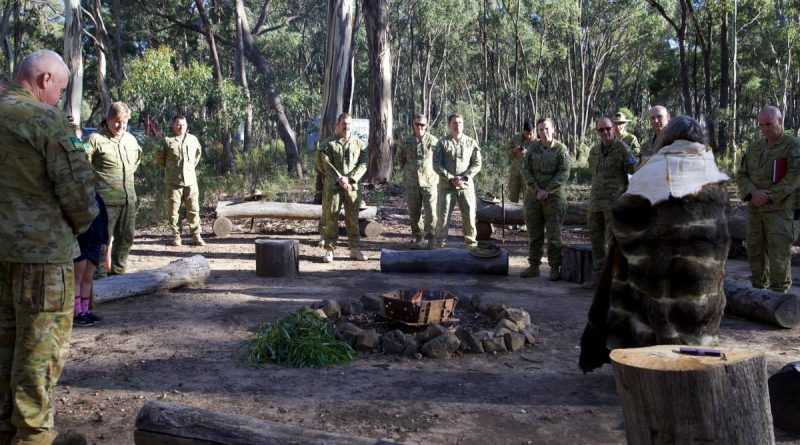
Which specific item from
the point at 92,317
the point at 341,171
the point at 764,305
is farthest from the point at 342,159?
the point at 764,305

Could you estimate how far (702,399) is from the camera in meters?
2.82

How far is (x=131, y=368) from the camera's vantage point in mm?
5305

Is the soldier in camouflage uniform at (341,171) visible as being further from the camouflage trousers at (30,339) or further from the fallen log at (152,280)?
the camouflage trousers at (30,339)

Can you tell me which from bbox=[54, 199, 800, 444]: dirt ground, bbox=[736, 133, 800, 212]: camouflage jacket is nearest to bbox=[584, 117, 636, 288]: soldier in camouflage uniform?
bbox=[54, 199, 800, 444]: dirt ground

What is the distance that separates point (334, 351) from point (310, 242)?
701cm

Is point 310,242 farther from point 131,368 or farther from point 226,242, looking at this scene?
point 131,368

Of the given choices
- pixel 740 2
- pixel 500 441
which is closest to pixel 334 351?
pixel 500 441

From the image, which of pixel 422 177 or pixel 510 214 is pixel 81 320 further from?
pixel 510 214

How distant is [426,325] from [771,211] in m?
4.04

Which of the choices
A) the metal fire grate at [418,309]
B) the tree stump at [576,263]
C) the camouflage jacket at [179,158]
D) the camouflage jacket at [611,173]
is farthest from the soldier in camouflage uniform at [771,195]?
the camouflage jacket at [179,158]

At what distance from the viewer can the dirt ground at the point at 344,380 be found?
424 centimetres

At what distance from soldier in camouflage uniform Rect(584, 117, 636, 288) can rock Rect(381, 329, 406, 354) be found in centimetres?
331

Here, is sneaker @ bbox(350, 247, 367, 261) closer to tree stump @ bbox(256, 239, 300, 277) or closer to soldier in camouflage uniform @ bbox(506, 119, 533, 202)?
tree stump @ bbox(256, 239, 300, 277)

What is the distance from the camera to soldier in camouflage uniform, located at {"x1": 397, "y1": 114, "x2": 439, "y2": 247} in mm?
11023
